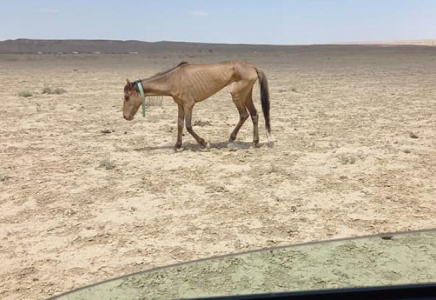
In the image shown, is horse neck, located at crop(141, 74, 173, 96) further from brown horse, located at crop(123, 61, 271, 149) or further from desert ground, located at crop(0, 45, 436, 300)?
desert ground, located at crop(0, 45, 436, 300)

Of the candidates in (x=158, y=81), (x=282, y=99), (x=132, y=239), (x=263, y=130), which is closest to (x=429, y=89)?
(x=282, y=99)

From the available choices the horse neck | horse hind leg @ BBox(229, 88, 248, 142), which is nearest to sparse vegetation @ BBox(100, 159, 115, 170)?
the horse neck

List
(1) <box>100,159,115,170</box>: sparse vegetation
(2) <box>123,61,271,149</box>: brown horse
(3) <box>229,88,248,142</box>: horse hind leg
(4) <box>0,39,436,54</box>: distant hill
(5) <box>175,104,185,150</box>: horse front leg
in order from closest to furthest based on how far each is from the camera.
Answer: (1) <box>100,159,115,170</box>: sparse vegetation, (2) <box>123,61,271,149</box>: brown horse, (5) <box>175,104,185,150</box>: horse front leg, (3) <box>229,88,248,142</box>: horse hind leg, (4) <box>0,39,436,54</box>: distant hill

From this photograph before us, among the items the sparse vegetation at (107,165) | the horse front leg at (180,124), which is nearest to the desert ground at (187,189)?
the sparse vegetation at (107,165)

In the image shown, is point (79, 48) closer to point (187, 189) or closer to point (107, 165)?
point (107, 165)

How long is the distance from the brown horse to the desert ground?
29.6 inches

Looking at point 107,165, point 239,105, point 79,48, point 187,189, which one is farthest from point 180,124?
point 79,48

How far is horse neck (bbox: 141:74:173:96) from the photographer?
8.37m

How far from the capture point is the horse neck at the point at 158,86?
837cm

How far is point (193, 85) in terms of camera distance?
845 centimetres

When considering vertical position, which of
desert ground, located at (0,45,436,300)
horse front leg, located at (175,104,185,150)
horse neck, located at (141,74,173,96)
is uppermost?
horse neck, located at (141,74,173,96)

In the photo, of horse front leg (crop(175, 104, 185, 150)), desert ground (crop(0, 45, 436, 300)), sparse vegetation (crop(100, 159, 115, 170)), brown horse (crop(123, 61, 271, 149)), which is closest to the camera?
desert ground (crop(0, 45, 436, 300))

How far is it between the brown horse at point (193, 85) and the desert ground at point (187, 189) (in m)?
0.75

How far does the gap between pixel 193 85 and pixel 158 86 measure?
617mm
